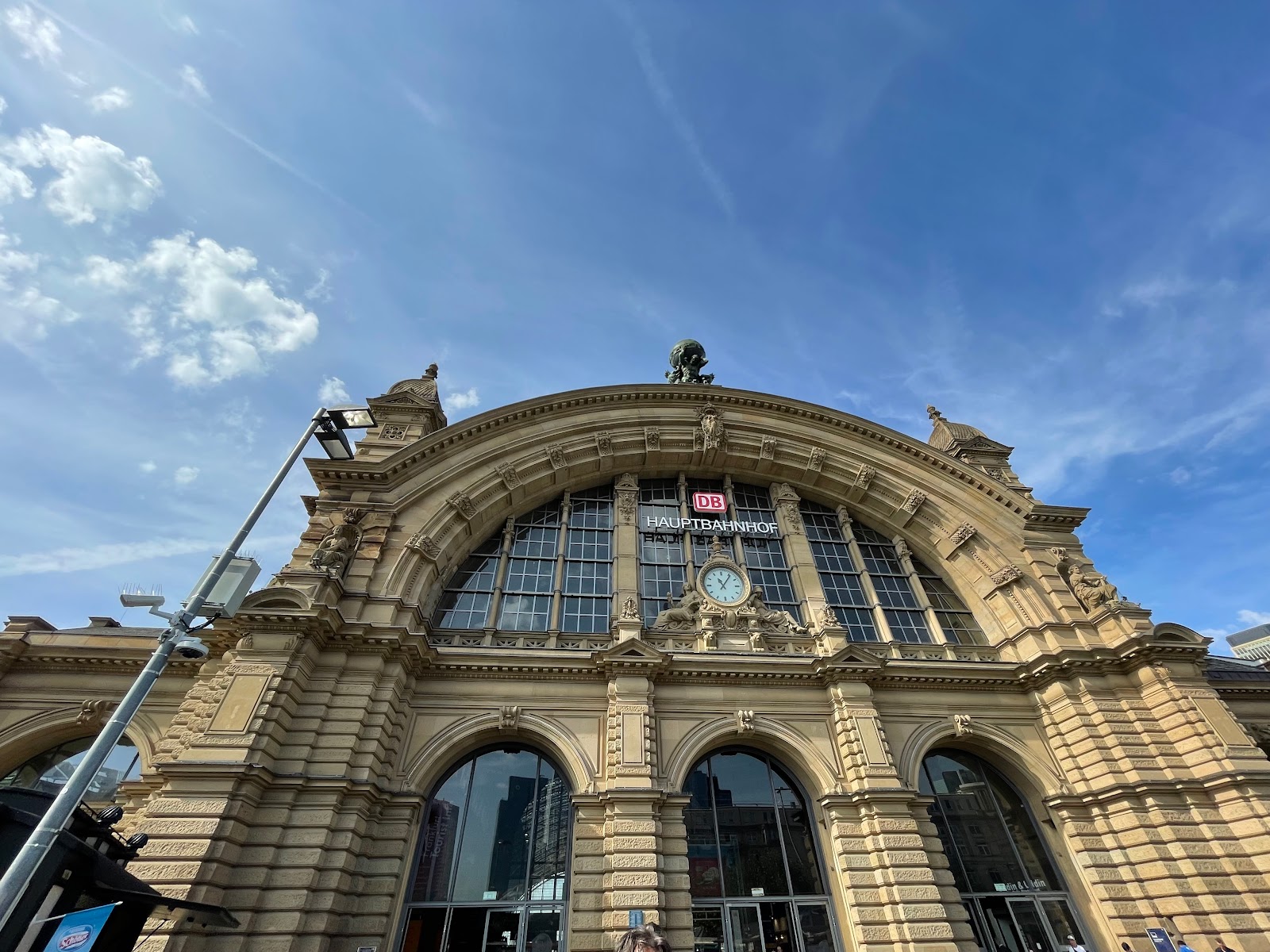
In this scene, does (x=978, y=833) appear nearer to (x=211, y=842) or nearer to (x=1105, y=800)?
(x=1105, y=800)

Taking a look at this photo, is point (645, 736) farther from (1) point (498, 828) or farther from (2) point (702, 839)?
(1) point (498, 828)

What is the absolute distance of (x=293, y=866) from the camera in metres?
14.0

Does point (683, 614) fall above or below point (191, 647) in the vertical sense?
above

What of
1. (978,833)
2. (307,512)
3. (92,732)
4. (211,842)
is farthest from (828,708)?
(92,732)

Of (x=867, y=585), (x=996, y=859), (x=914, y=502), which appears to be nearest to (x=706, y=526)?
(x=867, y=585)

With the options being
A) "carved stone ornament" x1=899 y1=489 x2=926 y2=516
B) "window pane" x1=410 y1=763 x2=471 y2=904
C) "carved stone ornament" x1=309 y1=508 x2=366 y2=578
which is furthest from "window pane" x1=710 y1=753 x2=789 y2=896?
"carved stone ornament" x1=309 y1=508 x2=366 y2=578

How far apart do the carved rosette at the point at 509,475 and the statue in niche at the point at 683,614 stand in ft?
24.6

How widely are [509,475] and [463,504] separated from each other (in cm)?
225

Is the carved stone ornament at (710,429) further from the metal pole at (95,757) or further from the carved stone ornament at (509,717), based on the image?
the metal pole at (95,757)

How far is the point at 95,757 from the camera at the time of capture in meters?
8.00

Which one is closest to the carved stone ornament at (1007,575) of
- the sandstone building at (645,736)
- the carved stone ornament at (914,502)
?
the sandstone building at (645,736)

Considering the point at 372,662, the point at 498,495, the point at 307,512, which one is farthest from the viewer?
the point at 498,495

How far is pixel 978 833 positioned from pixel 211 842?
A: 68.4ft

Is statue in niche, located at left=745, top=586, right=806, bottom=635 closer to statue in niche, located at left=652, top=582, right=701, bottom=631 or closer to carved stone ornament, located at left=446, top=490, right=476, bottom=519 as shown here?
statue in niche, located at left=652, top=582, right=701, bottom=631
